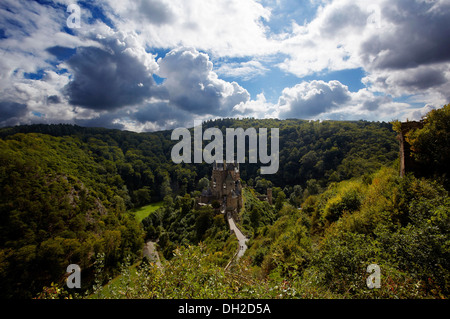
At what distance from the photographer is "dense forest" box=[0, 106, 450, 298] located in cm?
572

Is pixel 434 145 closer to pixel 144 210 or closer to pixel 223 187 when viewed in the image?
pixel 223 187

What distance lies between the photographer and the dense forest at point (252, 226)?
572 cm

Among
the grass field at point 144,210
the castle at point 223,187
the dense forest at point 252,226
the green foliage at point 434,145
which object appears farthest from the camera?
the grass field at point 144,210

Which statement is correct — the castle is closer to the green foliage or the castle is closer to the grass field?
the green foliage

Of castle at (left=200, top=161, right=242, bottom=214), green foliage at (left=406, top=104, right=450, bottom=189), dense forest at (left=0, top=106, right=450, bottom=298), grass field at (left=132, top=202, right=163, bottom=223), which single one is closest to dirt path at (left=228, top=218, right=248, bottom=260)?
dense forest at (left=0, top=106, right=450, bottom=298)

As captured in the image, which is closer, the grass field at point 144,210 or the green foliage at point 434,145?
the green foliage at point 434,145

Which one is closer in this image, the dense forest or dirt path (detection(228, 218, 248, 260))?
the dense forest

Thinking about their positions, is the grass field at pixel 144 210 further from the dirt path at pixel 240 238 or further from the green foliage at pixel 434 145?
the green foliage at pixel 434 145

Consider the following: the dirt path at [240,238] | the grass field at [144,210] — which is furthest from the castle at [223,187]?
the grass field at [144,210]

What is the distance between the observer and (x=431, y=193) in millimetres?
8203

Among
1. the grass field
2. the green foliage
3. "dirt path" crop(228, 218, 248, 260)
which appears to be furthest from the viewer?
the grass field

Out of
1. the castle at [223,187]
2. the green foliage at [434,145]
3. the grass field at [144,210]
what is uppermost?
the green foliage at [434,145]
